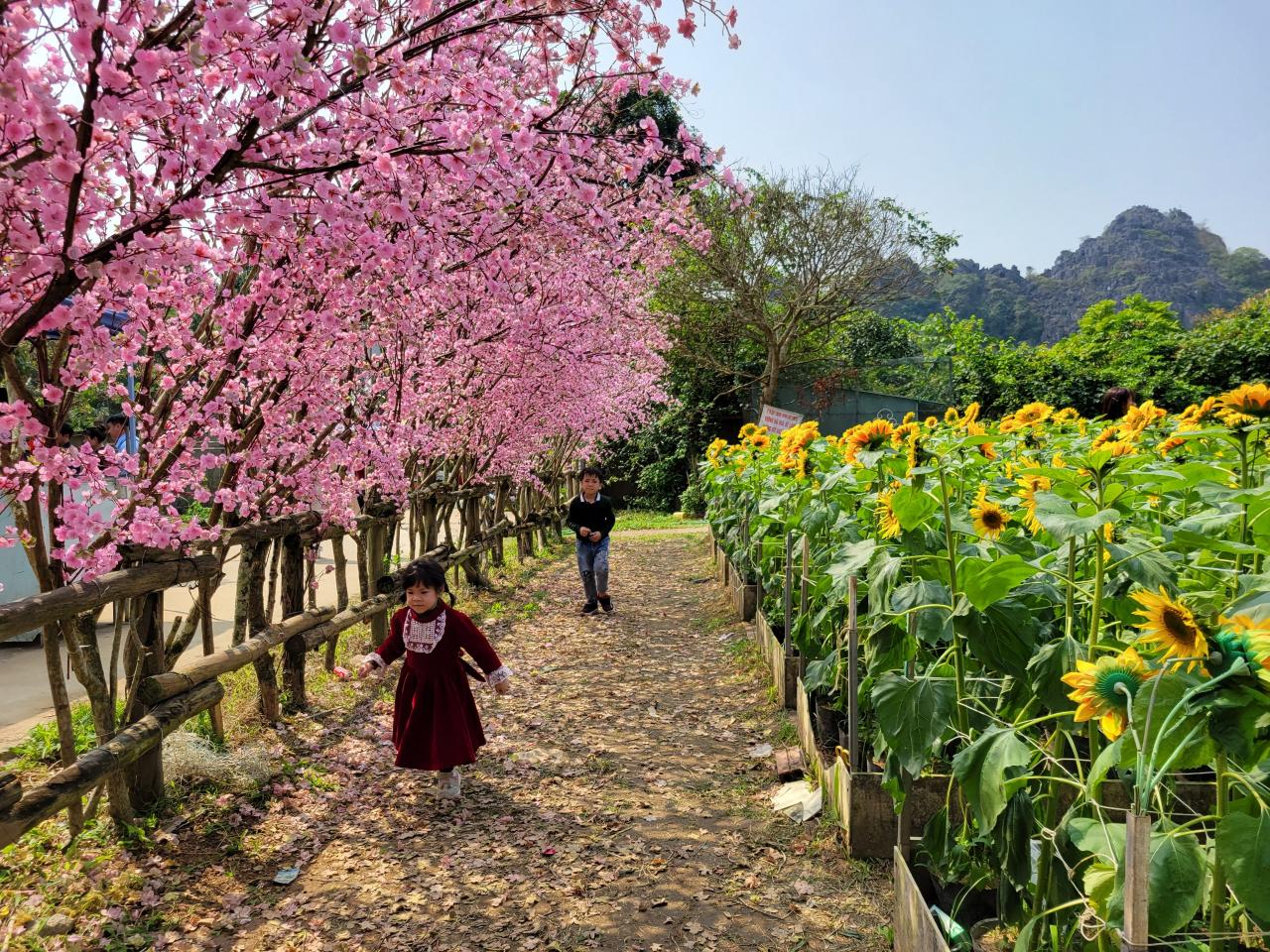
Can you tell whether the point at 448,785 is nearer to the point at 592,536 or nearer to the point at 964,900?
the point at 964,900

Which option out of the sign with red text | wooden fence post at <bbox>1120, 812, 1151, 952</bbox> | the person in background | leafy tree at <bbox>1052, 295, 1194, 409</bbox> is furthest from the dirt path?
leafy tree at <bbox>1052, 295, 1194, 409</bbox>

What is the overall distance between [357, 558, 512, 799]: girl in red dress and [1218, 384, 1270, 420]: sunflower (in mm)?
3593

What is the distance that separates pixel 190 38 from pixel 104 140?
0.39 meters

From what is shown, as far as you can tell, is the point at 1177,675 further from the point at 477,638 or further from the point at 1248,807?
the point at 477,638

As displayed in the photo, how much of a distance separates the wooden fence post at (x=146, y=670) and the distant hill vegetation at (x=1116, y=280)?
241 ft

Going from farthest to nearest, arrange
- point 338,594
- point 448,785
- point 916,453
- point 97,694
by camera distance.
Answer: point 338,594 → point 448,785 → point 97,694 → point 916,453

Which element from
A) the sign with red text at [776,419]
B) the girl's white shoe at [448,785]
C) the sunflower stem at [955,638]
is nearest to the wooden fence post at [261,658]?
the girl's white shoe at [448,785]

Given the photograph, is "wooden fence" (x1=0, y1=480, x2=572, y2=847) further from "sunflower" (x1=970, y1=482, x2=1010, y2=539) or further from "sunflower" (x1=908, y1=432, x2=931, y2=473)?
"sunflower" (x1=970, y1=482, x2=1010, y2=539)

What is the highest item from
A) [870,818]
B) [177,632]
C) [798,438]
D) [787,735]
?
[798,438]

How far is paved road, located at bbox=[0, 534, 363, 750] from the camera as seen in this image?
5473 millimetres

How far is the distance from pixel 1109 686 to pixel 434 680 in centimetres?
368

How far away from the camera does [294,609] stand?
5.81 meters

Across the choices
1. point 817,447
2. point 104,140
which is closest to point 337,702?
point 817,447

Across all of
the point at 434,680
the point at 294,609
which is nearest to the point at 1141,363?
the point at 294,609
